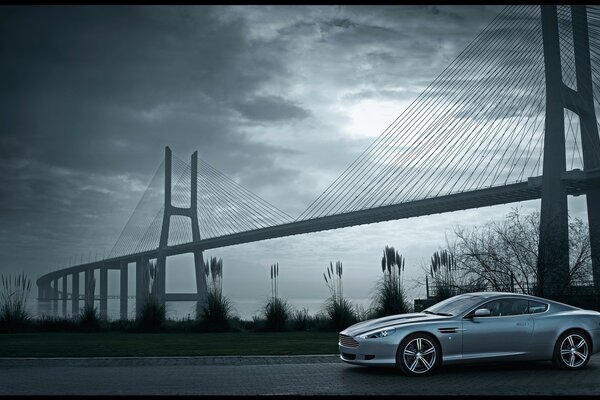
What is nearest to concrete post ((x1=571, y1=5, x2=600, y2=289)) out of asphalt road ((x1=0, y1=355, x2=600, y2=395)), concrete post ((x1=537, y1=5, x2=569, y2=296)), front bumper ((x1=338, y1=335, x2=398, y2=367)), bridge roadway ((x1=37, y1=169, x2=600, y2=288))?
bridge roadway ((x1=37, y1=169, x2=600, y2=288))

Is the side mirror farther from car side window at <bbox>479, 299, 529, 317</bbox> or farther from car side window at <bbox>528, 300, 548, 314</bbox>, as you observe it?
car side window at <bbox>528, 300, 548, 314</bbox>

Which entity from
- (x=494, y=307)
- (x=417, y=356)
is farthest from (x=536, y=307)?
(x=417, y=356)

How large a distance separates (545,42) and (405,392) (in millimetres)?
23340

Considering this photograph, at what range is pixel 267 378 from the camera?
9.07 meters

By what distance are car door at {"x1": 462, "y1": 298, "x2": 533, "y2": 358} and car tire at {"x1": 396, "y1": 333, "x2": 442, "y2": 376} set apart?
51 centimetres

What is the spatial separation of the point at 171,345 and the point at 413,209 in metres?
20.7

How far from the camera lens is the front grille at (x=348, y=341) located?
943 cm

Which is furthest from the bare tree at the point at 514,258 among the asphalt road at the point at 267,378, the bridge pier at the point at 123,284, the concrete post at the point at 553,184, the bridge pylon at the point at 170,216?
the bridge pier at the point at 123,284

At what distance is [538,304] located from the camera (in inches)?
395

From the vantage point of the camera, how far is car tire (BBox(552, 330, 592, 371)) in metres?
9.73

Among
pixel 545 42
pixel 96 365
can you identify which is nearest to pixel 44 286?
pixel 545 42

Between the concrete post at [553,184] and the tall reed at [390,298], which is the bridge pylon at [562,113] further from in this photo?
the tall reed at [390,298]

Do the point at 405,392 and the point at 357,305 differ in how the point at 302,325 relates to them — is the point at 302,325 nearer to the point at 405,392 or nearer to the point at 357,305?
the point at 357,305

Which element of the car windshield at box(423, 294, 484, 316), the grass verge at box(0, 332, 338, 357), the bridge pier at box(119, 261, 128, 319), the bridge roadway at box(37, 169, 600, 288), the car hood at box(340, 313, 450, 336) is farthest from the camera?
the bridge pier at box(119, 261, 128, 319)
